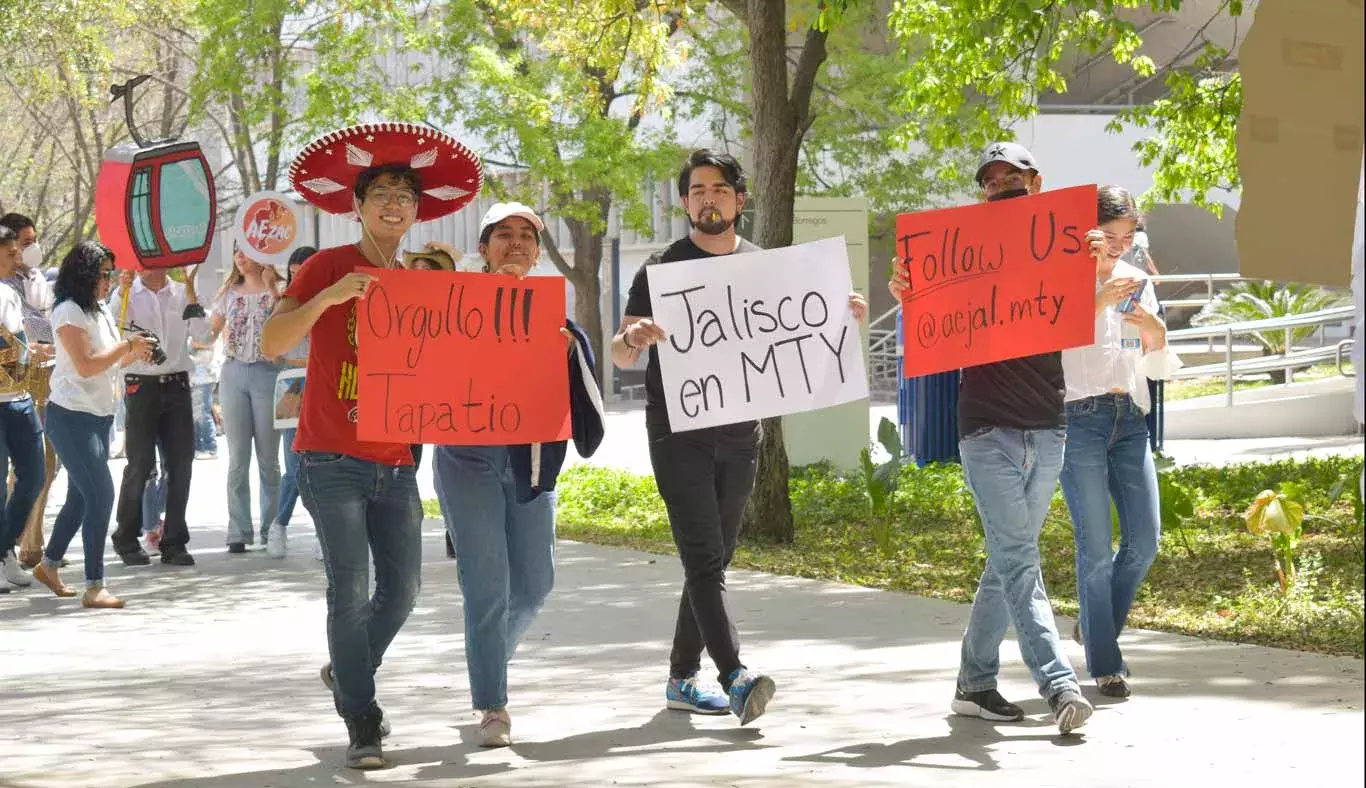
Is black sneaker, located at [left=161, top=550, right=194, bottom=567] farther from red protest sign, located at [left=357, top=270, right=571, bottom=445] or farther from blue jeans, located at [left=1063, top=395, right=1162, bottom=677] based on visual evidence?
blue jeans, located at [left=1063, top=395, right=1162, bottom=677]

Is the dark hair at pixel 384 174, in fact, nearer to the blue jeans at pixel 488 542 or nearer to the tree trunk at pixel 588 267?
the blue jeans at pixel 488 542

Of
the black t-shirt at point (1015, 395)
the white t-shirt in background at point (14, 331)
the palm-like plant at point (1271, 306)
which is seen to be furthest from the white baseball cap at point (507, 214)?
the palm-like plant at point (1271, 306)

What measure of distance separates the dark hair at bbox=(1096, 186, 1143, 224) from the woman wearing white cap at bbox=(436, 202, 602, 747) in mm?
1951

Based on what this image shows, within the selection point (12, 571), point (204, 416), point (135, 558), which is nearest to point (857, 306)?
point (12, 571)

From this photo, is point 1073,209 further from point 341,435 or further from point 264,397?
point 264,397

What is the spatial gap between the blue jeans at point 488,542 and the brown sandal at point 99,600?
14.3 feet

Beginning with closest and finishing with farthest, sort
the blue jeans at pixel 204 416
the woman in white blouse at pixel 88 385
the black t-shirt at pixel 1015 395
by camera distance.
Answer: the black t-shirt at pixel 1015 395, the woman in white blouse at pixel 88 385, the blue jeans at pixel 204 416

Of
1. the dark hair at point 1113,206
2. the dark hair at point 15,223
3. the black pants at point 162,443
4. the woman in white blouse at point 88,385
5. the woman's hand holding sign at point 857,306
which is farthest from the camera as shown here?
the black pants at point 162,443

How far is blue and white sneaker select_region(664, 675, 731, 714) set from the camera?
6965 millimetres

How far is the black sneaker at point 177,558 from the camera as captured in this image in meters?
12.3

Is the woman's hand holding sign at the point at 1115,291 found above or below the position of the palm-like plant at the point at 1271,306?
below

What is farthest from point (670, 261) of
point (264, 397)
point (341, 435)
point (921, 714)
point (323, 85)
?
point (323, 85)

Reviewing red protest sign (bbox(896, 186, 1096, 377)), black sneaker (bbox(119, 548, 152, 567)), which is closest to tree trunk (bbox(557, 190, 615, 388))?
black sneaker (bbox(119, 548, 152, 567))

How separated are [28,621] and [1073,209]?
6.01m
